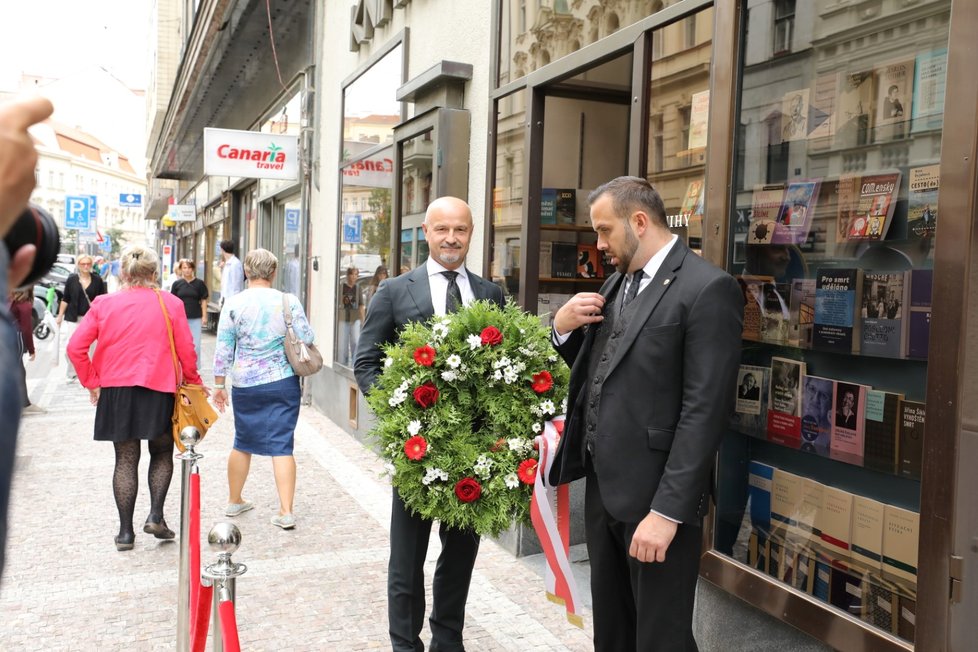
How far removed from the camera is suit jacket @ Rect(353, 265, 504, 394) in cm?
387

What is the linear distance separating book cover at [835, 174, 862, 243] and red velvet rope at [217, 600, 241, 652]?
258cm

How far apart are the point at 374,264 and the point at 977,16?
288 inches

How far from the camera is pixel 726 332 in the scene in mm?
2637

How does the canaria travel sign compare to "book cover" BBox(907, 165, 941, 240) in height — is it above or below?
above

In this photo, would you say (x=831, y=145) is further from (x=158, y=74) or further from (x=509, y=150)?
(x=158, y=74)

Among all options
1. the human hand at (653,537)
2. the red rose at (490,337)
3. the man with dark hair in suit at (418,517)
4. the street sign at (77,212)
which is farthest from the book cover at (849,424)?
the street sign at (77,212)

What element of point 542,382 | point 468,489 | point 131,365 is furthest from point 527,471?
point 131,365

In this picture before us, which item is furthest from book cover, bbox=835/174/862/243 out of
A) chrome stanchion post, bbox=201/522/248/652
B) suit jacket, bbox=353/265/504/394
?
chrome stanchion post, bbox=201/522/248/652

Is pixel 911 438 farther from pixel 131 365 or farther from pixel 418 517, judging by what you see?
pixel 131 365

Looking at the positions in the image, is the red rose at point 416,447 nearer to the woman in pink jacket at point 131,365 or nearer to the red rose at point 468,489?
the red rose at point 468,489

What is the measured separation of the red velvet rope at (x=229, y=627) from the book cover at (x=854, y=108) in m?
2.74

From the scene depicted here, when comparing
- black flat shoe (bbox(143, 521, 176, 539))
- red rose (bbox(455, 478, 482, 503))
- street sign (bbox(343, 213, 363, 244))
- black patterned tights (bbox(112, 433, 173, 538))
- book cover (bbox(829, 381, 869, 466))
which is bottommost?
black flat shoe (bbox(143, 521, 176, 539))

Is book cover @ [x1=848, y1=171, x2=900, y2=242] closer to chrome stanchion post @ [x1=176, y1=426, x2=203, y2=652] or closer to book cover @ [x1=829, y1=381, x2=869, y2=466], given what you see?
book cover @ [x1=829, y1=381, x2=869, y2=466]

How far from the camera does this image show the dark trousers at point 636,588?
9.18ft
